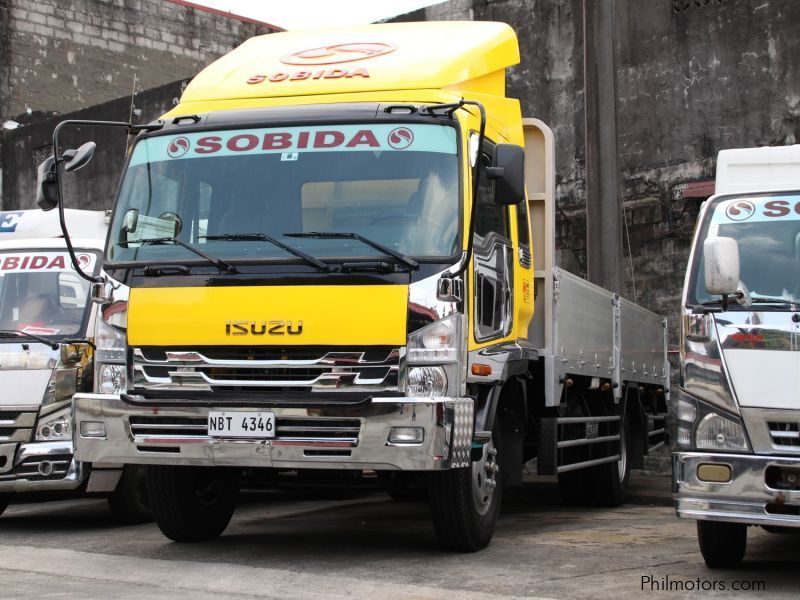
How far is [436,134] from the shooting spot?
25.9ft

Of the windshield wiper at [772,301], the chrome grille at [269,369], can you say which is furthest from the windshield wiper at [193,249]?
the windshield wiper at [772,301]

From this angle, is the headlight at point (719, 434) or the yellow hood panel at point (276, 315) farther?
the yellow hood panel at point (276, 315)

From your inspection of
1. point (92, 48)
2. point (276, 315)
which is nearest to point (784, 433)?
point (276, 315)

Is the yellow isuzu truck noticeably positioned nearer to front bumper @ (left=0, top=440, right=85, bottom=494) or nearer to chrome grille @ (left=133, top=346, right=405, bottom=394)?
chrome grille @ (left=133, top=346, right=405, bottom=394)

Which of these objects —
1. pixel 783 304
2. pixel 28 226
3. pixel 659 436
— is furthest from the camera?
pixel 659 436

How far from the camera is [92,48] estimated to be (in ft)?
84.3

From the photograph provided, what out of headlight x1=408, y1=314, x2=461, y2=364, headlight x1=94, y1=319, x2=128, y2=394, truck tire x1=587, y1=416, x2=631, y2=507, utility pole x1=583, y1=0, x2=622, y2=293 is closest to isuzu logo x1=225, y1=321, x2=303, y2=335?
headlight x1=408, y1=314, x2=461, y2=364

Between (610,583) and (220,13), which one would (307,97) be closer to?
(610,583)

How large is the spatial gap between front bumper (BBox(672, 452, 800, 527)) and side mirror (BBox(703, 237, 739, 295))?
3.04ft

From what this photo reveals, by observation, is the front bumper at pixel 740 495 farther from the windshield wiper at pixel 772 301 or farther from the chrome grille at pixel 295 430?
the chrome grille at pixel 295 430

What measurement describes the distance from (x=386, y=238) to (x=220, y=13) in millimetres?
21710

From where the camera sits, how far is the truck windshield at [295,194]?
766 cm

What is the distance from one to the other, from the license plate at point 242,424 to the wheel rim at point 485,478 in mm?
1450

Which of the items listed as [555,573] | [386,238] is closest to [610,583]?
[555,573]
